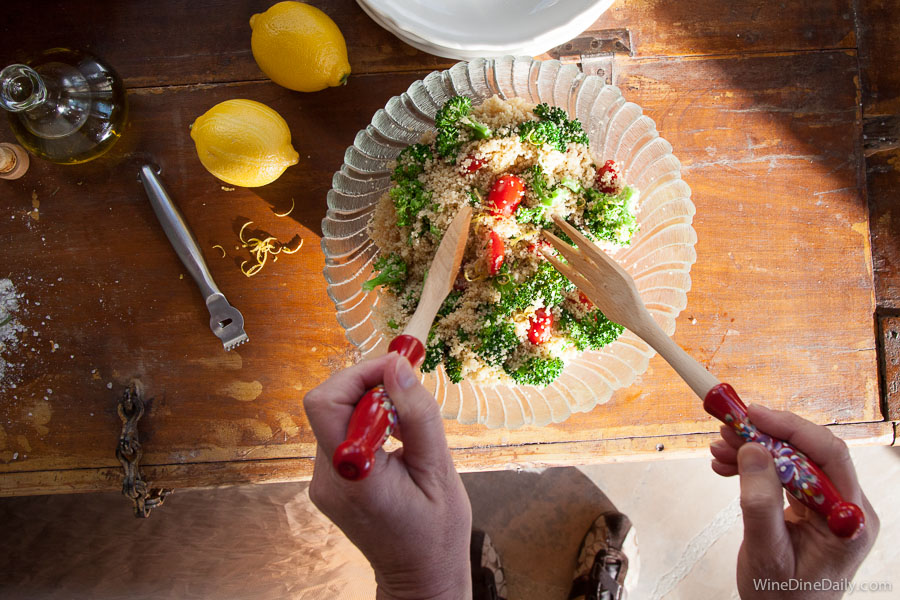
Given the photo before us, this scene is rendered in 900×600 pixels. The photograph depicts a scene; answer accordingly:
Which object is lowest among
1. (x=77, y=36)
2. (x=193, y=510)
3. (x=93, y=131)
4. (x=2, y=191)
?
(x=193, y=510)

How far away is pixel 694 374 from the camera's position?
105cm

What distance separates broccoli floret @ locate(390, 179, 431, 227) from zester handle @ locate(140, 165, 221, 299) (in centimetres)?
61

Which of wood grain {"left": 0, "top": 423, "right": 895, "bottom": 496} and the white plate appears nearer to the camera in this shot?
the white plate

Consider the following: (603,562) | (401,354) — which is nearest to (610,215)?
(401,354)

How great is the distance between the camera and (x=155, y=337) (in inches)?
62.4

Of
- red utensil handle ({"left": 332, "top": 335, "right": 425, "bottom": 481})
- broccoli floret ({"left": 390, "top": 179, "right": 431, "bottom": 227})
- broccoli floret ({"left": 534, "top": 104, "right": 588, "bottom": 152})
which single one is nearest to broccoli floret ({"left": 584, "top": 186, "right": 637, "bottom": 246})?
broccoli floret ({"left": 534, "top": 104, "right": 588, "bottom": 152})

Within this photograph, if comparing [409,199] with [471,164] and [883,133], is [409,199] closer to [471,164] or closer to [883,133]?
[471,164]

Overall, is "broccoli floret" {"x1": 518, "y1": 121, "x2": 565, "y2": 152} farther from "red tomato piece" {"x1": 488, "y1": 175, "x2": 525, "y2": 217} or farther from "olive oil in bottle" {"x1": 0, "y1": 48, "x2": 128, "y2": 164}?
"olive oil in bottle" {"x1": 0, "y1": 48, "x2": 128, "y2": 164}

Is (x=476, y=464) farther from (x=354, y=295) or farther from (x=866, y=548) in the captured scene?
(x=866, y=548)

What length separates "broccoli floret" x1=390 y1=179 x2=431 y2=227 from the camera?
48.8 inches

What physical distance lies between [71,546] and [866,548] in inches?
102

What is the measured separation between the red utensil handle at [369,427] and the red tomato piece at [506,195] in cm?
37

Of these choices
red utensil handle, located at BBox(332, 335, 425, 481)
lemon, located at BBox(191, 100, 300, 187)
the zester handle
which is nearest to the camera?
red utensil handle, located at BBox(332, 335, 425, 481)

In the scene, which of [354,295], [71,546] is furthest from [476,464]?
[71,546]
